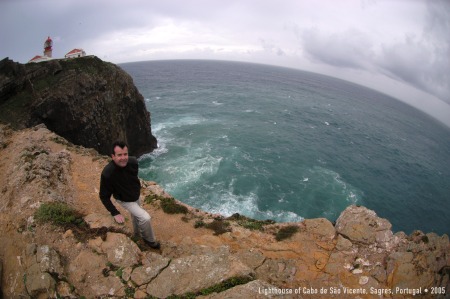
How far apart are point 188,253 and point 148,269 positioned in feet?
9.07

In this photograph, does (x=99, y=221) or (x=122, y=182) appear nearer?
(x=122, y=182)

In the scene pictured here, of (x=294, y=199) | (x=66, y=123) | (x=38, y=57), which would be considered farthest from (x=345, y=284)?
(x=38, y=57)

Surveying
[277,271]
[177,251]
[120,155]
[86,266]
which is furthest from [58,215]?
[277,271]

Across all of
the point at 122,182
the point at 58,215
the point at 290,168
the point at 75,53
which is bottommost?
the point at 290,168

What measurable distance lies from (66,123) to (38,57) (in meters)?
23.2

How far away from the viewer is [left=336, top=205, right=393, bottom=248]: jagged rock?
1241 cm

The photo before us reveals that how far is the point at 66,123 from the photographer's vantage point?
1409 inches

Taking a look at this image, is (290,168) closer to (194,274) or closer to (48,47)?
(194,274)

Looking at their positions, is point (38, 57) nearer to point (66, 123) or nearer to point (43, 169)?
point (66, 123)

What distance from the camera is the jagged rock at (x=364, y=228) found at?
1241cm

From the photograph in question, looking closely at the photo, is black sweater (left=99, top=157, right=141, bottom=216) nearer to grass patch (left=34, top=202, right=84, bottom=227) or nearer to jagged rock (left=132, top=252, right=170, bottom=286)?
jagged rock (left=132, top=252, right=170, bottom=286)

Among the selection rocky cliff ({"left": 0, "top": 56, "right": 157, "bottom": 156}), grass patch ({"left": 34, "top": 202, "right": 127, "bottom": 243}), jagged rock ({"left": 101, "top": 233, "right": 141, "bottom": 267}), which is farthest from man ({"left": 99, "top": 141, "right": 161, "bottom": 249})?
rocky cliff ({"left": 0, "top": 56, "right": 157, "bottom": 156})

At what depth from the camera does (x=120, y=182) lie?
801 cm

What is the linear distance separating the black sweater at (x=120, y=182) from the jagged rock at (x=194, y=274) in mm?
2833
